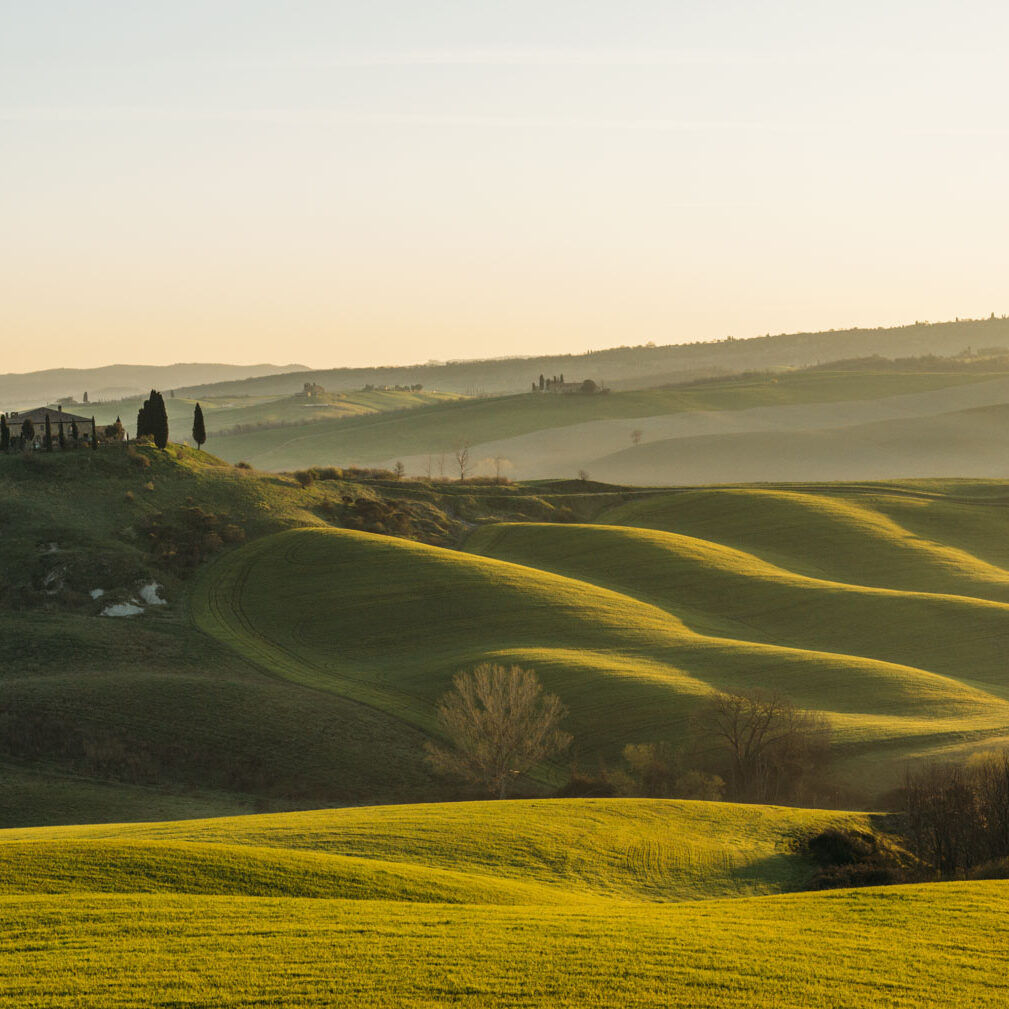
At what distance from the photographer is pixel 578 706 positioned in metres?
65.3

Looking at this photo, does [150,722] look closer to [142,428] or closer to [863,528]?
[142,428]

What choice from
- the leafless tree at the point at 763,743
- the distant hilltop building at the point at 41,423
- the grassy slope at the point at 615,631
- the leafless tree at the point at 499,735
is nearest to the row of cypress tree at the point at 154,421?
the distant hilltop building at the point at 41,423

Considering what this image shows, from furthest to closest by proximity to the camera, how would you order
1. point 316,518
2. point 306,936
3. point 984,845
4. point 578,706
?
1. point 316,518
2. point 578,706
3. point 984,845
4. point 306,936

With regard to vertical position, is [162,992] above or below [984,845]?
above

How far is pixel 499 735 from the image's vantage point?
196 feet

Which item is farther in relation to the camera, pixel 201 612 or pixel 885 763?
pixel 201 612

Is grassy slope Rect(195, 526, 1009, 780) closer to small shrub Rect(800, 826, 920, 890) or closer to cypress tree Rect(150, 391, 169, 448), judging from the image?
small shrub Rect(800, 826, 920, 890)

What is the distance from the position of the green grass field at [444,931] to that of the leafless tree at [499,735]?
20.4 meters

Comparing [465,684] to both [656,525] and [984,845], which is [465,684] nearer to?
[984,845]

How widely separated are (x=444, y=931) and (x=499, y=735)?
35395 mm

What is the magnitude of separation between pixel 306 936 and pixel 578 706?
42474 millimetres

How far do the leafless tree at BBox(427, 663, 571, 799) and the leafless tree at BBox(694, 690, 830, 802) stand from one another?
7.85 metres

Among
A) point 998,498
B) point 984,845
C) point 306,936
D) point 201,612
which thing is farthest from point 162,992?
point 998,498

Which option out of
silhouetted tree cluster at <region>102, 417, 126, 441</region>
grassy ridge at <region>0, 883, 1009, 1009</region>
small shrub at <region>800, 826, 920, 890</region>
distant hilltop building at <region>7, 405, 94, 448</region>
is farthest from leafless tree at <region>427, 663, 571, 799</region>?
distant hilltop building at <region>7, 405, 94, 448</region>
